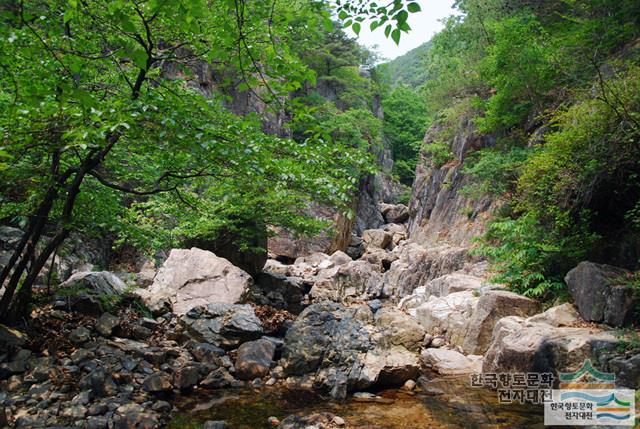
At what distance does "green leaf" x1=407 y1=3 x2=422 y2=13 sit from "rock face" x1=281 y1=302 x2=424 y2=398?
223 inches

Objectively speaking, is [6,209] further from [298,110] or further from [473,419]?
[473,419]

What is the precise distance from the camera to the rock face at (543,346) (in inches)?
217

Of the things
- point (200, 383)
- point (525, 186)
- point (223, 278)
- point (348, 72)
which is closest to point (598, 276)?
point (525, 186)

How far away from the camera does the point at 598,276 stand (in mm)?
6688

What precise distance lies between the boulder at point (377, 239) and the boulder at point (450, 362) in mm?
18038

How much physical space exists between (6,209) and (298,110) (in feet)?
17.8

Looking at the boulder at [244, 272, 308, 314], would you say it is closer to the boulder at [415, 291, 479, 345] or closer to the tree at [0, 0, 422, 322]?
the boulder at [415, 291, 479, 345]

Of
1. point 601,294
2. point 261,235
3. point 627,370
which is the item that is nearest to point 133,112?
point 627,370

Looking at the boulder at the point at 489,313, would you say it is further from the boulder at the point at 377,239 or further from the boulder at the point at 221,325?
the boulder at the point at 377,239

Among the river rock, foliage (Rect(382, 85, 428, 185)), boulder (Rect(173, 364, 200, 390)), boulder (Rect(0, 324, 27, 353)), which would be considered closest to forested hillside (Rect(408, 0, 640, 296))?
the river rock

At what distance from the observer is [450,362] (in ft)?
25.1

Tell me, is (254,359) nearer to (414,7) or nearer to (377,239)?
(414,7)

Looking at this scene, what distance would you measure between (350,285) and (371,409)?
11.4m

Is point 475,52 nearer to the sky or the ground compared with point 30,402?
nearer to the sky
